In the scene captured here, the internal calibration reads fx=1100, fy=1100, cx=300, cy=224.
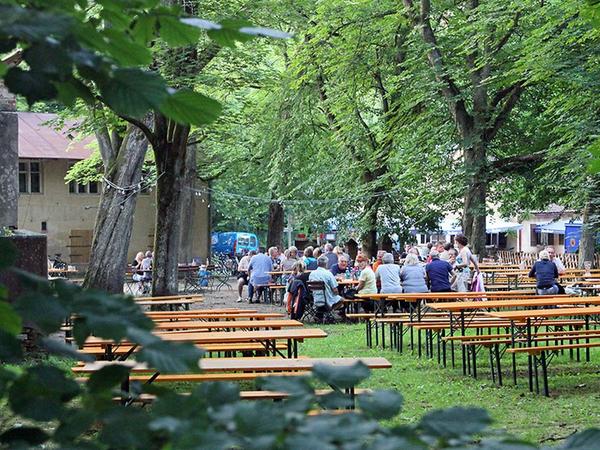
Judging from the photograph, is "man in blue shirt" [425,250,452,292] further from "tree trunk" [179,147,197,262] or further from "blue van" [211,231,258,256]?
"blue van" [211,231,258,256]

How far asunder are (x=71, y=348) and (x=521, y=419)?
7.84 m

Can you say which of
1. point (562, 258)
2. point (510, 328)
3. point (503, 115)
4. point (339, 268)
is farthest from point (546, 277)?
point (562, 258)

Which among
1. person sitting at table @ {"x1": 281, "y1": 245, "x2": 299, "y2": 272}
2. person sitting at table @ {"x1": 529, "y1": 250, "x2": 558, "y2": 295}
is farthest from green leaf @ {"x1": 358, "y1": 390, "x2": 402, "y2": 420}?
person sitting at table @ {"x1": 281, "y1": 245, "x2": 299, "y2": 272}

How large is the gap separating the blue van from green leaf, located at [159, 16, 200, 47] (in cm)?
6680

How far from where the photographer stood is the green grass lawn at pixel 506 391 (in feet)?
29.8

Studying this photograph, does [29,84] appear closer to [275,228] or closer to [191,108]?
[191,108]

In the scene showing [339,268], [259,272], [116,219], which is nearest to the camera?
[116,219]

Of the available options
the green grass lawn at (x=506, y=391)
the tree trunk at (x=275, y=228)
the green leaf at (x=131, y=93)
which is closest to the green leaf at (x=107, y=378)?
the green leaf at (x=131, y=93)

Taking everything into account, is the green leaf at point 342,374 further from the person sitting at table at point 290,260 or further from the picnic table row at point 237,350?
the person sitting at table at point 290,260

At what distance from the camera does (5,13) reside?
A: 1.77 metres

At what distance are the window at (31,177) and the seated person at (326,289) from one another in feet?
111

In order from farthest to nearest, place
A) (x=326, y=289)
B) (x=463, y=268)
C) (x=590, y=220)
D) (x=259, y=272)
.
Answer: (x=590, y=220) < (x=259, y=272) < (x=463, y=268) < (x=326, y=289)

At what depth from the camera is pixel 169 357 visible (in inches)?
71.7

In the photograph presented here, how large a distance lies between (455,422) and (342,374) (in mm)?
254
